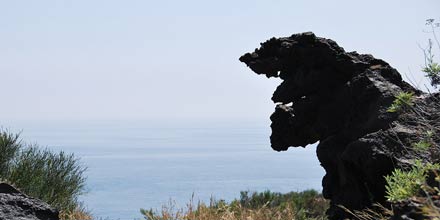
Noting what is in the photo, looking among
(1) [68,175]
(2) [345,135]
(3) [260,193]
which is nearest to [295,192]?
(3) [260,193]

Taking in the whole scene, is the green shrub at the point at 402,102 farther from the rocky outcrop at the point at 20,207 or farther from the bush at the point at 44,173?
the bush at the point at 44,173

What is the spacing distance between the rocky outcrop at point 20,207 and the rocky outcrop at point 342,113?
3.82 meters

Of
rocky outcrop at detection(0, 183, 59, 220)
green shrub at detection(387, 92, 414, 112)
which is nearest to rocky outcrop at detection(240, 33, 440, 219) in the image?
green shrub at detection(387, 92, 414, 112)

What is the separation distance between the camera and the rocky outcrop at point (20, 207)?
33.7ft

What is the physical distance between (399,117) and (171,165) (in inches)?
5758

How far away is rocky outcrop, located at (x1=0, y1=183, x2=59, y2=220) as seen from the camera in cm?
1028

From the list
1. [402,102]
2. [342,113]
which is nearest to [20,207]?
[342,113]

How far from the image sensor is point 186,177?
14075cm

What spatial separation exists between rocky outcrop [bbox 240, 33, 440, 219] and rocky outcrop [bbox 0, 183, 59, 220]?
150 inches

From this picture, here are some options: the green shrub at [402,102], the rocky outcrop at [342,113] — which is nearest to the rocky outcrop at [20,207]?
the rocky outcrop at [342,113]

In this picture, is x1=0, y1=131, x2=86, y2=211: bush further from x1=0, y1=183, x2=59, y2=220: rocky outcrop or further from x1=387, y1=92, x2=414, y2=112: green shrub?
x1=387, y1=92, x2=414, y2=112: green shrub

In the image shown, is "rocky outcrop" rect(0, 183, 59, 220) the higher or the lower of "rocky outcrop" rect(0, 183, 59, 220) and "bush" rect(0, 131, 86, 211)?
the lower

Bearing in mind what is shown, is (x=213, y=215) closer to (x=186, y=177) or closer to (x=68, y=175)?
(x=68, y=175)

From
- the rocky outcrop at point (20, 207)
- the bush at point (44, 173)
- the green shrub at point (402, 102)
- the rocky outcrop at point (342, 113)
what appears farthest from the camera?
the bush at point (44, 173)
